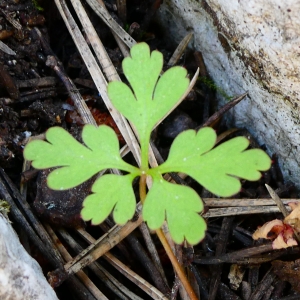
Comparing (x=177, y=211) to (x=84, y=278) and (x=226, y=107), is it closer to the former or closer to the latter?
(x=84, y=278)

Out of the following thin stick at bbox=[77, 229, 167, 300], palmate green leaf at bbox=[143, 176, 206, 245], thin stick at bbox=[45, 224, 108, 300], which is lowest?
thin stick at bbox=[45, 224, 108, 300]

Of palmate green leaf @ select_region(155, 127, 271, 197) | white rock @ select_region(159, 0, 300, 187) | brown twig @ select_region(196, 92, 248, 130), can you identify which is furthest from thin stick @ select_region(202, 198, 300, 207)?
palmate green leaf @ select_region(155, 127, 271, 197)

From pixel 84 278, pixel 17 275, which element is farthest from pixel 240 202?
pixel 17 275

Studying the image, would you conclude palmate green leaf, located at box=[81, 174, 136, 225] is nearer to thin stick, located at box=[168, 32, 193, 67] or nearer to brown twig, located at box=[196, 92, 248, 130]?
brown twig, located at box=[196, 92, 248, 130]

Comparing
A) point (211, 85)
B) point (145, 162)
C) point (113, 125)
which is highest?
point (211, 85)

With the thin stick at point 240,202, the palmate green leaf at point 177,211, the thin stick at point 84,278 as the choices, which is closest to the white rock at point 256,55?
the thin stick at point 240,202

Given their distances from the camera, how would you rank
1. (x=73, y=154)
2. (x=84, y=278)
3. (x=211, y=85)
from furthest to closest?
1. (x=211, y=85)
2. (x=84, y=278)
3. (x=73, y=154)

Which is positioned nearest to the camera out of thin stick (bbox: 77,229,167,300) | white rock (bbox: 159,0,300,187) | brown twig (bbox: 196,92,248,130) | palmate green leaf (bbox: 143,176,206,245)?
palmate green leaf (bbox: 143,176,206,245)
